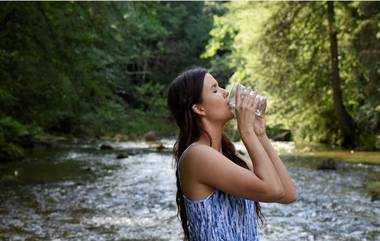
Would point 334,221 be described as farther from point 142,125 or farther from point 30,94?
point 142,125

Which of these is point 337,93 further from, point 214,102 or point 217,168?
point 217,168

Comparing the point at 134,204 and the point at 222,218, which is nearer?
the point at 222,218

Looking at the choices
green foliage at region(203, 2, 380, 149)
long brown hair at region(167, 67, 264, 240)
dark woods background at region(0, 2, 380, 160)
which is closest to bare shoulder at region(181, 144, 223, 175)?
long brown hair at region(167, 67, 264, 240)

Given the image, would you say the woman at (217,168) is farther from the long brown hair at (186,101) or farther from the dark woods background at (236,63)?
the dark woods background at (236,63)

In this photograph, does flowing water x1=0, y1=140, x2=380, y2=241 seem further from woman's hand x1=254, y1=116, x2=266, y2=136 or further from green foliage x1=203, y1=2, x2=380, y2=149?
green foliage x1=203, y1=2, x2=380, y2=149

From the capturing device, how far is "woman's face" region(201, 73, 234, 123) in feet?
8.32

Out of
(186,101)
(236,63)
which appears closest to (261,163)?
(186,101)

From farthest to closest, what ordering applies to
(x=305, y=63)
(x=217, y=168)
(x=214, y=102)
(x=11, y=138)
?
(x=305, y=63)
(x=11, y=138)
(x=214, y=102)
(x=217, y=168)

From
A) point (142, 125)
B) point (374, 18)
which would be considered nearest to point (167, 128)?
point (142, 125)

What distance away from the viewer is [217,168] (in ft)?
7.93

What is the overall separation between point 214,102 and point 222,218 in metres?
0.46

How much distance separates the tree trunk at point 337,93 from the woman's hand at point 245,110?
1916cm

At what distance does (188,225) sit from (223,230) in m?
0.20

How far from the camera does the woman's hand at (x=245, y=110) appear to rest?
2.44 meters
